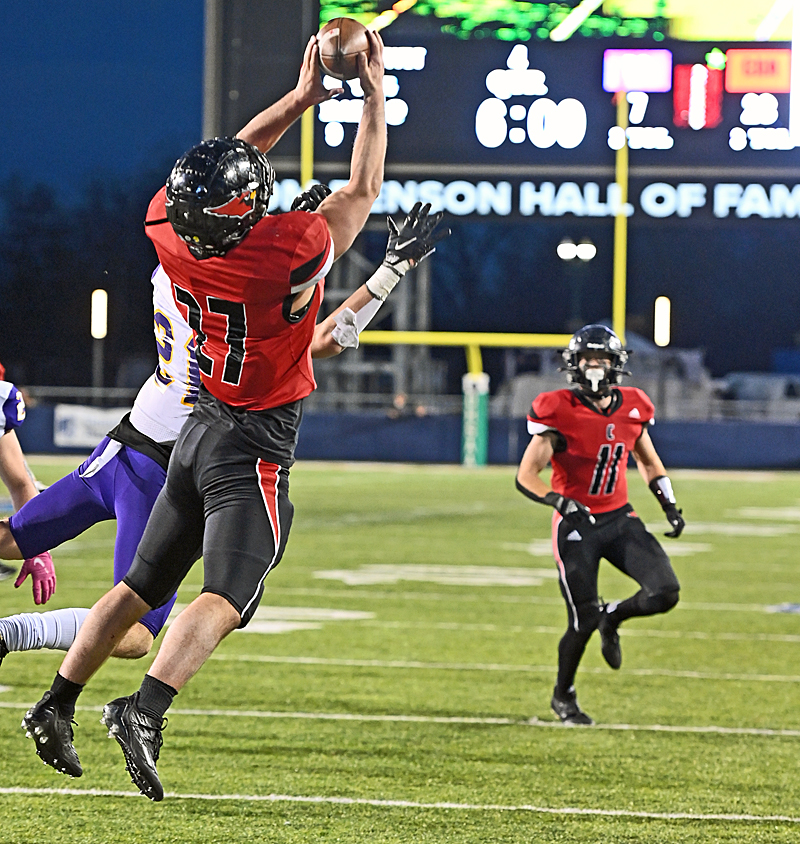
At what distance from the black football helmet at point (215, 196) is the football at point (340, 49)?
1.66 feet

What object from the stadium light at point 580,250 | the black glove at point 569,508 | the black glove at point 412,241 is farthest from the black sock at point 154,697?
the stadium light at point 580,250

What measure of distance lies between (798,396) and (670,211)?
12.2 m

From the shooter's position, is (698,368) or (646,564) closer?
(646,564)

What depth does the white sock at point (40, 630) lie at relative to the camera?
14.4 feet

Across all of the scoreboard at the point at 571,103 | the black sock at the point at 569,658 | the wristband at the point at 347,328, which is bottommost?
the black sock at the point at 569,658

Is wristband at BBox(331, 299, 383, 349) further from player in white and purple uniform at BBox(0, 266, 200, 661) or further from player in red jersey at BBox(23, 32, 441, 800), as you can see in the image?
player in white and purple uniform at BBox(0, 266, 200, 661)

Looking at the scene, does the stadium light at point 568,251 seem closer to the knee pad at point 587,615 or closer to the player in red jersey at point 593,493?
the player in red jersey at point 593,493

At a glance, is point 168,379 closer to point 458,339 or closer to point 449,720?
point 449,720

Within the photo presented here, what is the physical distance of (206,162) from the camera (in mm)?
3564

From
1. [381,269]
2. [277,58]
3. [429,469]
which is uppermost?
[277,58]

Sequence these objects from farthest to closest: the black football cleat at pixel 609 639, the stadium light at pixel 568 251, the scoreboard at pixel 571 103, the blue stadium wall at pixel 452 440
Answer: the blue stadium wall at pixel 452 440 → the stadium light at pixel 568 251 → the scoreboard at pixel 571 103 → the black football cleat at pixel 609 639

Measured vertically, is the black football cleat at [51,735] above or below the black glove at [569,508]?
below

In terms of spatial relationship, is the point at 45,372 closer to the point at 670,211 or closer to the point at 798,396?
the point at 798,396

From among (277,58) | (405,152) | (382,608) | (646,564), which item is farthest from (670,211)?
(646,564)
